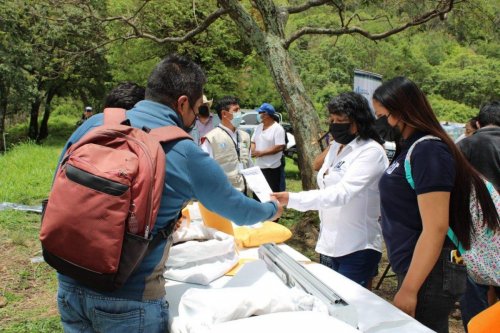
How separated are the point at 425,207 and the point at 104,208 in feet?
3.81

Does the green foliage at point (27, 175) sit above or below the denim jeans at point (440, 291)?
below

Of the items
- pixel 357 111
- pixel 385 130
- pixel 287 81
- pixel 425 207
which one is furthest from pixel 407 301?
pixel 287 81

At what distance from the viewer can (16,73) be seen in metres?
17.7

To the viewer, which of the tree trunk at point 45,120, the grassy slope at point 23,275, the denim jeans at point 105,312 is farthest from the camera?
the tree trunk at point 45,120

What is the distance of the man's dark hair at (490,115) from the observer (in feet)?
10.4

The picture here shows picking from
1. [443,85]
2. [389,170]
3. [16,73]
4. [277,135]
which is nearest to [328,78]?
[443,85]

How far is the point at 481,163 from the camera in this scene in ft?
9.29

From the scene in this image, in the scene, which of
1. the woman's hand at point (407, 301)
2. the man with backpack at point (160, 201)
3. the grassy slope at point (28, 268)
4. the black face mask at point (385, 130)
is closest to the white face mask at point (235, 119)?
the grassy slope at point (28, 268)

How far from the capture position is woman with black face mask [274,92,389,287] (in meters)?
2.40

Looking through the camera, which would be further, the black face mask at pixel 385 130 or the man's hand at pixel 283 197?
the man's hand at pixel 283 197

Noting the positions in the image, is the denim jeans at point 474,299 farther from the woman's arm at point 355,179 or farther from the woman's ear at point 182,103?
the woman's ear at point 182,103

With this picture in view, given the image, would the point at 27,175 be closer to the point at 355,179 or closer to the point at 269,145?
the point at 269,145

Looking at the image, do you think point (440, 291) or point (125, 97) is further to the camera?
point (125, 97)

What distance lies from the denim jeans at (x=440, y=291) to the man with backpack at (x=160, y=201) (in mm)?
849
